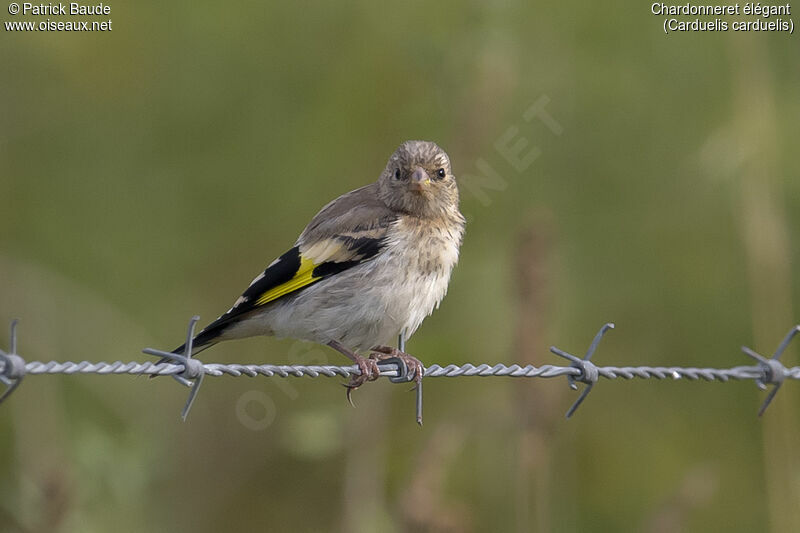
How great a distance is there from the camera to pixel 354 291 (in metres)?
5.45

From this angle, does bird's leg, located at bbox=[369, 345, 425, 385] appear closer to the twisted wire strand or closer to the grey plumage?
the grey plumage

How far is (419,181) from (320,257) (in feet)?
2.21

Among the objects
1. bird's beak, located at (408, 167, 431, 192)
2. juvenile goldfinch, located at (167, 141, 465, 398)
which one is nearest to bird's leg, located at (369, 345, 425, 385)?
juvenile goldfinch, located at (167, 141, 465, 398)

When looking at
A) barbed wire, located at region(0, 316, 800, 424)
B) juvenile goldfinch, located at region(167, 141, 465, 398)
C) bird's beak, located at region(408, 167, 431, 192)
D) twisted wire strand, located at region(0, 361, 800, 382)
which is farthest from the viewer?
bird's beak, located at region(408, 167, 431, 192)

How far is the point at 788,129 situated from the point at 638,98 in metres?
1.27

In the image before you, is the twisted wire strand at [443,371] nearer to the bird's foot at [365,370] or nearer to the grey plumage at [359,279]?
the bird's foot at [365,370]

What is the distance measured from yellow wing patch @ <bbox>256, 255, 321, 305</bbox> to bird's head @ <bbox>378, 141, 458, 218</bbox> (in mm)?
627

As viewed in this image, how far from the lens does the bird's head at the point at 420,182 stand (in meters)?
5.79

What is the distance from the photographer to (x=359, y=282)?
5461mm

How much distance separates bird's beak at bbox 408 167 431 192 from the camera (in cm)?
574

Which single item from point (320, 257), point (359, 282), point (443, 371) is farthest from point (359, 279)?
point (443, 371)

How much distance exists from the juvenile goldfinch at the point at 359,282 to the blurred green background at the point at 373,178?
0.90 m

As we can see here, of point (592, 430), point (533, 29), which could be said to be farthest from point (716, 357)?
point (533, 29)

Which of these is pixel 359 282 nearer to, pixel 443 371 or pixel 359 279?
pixel 359 279
